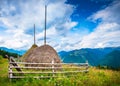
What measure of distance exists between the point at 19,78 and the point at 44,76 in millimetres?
1707

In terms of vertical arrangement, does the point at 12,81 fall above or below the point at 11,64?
below

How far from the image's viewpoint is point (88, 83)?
1445 centimetres

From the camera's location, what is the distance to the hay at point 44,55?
914 inches

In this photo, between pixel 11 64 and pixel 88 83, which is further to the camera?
pixel 11 64

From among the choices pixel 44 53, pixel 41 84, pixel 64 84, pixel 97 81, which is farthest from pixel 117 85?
pixel 44 53

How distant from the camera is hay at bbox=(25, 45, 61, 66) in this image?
23203 mm

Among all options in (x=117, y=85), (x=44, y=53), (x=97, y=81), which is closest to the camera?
(x=117, y=85)

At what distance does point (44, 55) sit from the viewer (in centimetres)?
2342

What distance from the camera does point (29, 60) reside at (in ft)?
78.8

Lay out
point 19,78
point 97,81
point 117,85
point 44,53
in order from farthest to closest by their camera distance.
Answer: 1. point 44,53
2. point 19,78
3. point 97,81
4. point 117,85

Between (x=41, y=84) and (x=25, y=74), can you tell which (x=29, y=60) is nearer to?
(x=25, y=74)

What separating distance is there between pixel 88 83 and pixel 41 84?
2.84 metres

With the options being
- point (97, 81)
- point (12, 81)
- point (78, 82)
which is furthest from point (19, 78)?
point (97, 81)

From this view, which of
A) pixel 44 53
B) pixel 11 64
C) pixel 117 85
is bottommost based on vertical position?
pixel 117 85
